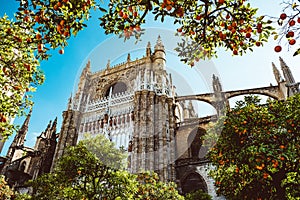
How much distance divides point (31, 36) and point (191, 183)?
59.0 ft

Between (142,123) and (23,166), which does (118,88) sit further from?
(23,166)

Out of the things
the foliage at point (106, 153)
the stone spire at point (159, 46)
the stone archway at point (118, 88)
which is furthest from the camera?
the stone archway at point (118, 88)

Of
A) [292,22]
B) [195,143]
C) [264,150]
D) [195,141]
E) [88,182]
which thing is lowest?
[264,150]

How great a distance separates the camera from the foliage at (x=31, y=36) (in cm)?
510

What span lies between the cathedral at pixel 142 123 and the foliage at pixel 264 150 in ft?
29.1

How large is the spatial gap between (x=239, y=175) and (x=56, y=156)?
1896 centimetres

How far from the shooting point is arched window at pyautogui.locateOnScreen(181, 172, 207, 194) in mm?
20328

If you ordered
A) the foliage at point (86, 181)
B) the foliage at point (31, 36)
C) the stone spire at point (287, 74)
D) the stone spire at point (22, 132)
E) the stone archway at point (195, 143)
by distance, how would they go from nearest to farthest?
the foliage at point (31, 36), the foliage at point (86, 181), the stone spire at point (287, 74), the stone archway at point (195, 143), the stone spire at point (22, 132)

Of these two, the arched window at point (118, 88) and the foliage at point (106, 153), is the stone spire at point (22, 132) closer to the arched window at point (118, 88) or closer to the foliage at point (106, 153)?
the arched window at point (118, 88)

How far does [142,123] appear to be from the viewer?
2102cm

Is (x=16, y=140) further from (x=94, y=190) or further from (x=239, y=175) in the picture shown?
(x=239, y=175)

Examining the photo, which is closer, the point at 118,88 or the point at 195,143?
the point at 195,143

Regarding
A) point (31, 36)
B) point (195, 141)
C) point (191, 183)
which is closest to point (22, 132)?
point (195, 141)

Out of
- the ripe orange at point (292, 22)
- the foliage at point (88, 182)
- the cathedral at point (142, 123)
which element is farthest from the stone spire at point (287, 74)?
the ripe orange at point (292, 22)
